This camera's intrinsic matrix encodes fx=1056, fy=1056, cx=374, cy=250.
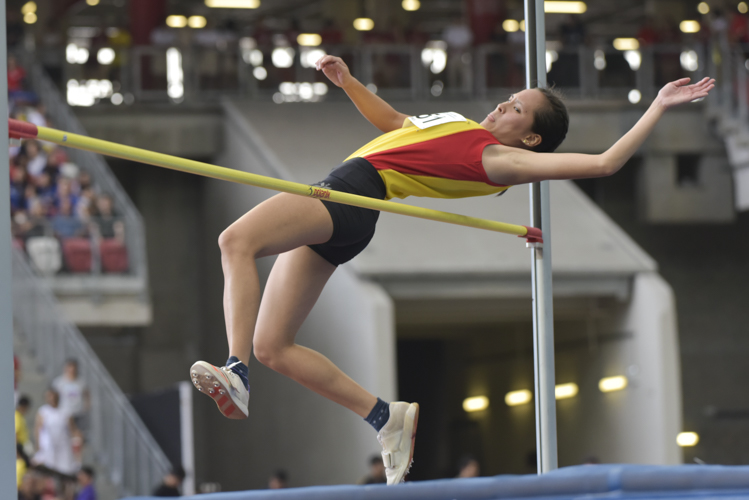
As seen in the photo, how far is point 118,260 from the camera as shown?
32.7 feet

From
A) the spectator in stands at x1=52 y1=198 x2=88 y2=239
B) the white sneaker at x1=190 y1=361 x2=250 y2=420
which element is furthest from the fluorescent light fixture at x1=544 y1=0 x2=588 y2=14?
the white sneaker at x1=190 y1=361 x2=250 y2=420

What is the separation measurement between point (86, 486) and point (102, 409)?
1.04 m

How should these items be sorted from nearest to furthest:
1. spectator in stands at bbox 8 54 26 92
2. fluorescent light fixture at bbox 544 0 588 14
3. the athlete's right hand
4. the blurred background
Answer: the athlete's right hand < the blurred background < spectator in stands at bbox 8 54 26 92 < fluorescent light fixture at bbox 544 0 588 14

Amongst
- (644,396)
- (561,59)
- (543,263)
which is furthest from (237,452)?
(543,263)

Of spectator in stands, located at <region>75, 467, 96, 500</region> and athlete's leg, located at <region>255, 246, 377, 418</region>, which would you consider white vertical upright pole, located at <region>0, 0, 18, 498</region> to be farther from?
spectator in stands, located at <region>75, 467, 96, 500</region>

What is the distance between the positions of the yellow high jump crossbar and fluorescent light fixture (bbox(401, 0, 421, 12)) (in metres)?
15.2

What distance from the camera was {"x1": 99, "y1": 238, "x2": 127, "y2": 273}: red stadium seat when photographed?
980 centimetres

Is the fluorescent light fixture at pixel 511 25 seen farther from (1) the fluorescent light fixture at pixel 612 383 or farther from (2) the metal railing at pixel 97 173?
(2) the metal railing at pixel 97 173

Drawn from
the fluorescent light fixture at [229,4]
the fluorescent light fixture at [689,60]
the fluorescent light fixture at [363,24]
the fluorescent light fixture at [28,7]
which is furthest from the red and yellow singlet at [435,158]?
the fluorescent light fixture at [229,4]

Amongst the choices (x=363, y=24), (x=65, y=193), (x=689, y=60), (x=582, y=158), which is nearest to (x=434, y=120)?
(x=582, y=158)

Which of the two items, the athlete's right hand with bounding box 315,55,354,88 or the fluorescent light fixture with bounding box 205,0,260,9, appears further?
the fluorescent light fixture with bounding box 205,0,260,9

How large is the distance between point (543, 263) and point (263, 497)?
1.38 meters

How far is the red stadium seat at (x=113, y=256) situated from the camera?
9.80 meters

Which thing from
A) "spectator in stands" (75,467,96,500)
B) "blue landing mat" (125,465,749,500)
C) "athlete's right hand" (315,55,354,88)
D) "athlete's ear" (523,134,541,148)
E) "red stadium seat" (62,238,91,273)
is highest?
"red stadium seat" (62,238,91,273)
